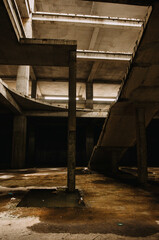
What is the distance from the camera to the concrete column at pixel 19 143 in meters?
14.9

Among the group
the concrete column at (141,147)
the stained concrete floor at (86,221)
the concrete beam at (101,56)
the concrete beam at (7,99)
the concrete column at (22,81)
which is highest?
the concrete beam at (101,56)

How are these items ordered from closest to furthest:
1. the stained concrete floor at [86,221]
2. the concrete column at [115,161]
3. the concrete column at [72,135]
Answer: the stained concrete floor at [86,221] → the concrete column at [72,135] → the concrete column at [115,161]

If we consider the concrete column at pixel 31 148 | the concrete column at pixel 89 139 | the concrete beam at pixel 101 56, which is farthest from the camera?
the concrete column at pixel 89 139

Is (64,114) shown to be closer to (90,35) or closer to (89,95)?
(89,95)

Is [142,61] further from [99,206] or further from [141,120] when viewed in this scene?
[99,206]

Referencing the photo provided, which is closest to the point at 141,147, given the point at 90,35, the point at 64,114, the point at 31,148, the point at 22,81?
the point at 64,114

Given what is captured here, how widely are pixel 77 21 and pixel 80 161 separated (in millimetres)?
15891

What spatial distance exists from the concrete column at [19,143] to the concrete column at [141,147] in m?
11.5

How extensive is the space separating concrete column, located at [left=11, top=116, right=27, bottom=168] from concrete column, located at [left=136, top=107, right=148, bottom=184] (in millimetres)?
11492

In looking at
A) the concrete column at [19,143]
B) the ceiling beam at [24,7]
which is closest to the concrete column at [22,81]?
the concrete column at [19,143]

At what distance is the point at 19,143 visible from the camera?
49.7 feet

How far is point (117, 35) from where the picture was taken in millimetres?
16688

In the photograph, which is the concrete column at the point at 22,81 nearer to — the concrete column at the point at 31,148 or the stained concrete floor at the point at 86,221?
the concrete column at the point at 31,148

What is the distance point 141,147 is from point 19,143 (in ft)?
38.5
